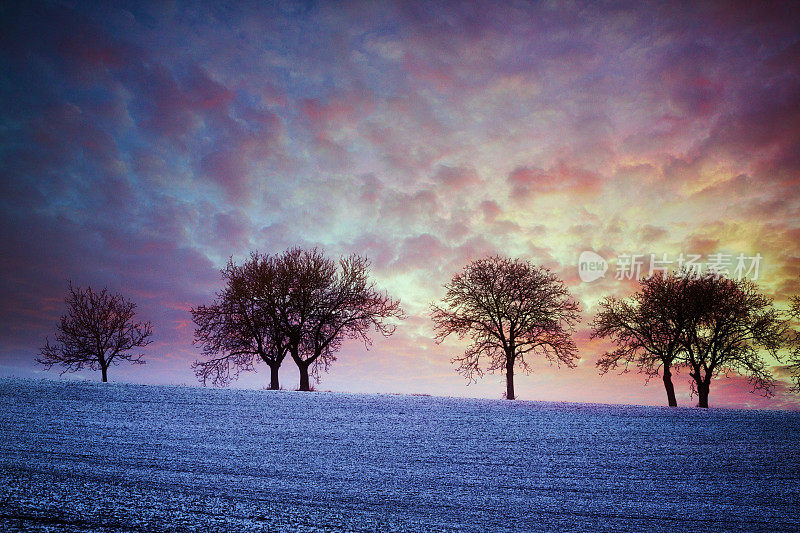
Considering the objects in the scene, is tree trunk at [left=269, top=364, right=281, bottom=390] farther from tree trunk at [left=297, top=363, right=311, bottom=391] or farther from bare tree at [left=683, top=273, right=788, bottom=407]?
bare tree at [left=683, top=273, right=788, bottom=407]

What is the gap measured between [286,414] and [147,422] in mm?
4597

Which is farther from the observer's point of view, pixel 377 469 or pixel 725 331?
pixel 725 331

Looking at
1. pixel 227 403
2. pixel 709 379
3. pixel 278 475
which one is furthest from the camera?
pixel 709 379

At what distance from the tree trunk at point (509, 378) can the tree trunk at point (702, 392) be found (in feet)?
43.9

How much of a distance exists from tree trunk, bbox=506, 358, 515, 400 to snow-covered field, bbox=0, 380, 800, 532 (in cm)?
1222

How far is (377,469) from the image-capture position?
10.4m

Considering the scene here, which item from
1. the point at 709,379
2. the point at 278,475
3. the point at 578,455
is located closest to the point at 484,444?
the point at 578,455

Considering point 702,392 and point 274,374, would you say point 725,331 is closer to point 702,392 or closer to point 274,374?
point 702,392

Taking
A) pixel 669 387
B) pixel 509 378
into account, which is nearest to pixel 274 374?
pixel 509 378

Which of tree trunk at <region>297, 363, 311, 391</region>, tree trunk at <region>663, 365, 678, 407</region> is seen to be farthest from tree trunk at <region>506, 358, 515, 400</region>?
tree trunk at <region>297, 363, 311, 391</region>

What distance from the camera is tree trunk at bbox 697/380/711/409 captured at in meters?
31.1

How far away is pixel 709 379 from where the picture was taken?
31.5m

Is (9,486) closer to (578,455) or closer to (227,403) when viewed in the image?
(227,403)

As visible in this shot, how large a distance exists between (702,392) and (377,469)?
30736 millimetres
